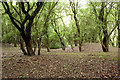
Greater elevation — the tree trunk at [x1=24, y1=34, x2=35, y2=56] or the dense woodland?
the dense woodland

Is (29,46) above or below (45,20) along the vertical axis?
below

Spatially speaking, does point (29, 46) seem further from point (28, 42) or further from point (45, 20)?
point (45, 20)

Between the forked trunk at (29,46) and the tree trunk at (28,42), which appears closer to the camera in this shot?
the tree trunk at (28,42)

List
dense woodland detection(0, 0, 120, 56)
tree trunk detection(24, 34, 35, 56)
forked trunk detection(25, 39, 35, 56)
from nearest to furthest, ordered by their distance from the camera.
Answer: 1. dense woodland detection(0, 0, 120, 56)
2. tree trunk detection(24, 34, 35, 56)
3. forked trunk detection(25, 39, 35, 56)

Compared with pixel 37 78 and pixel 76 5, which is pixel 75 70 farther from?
pixel 76 5

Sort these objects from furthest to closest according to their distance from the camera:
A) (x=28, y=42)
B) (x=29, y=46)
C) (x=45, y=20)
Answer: (x=45, y=20), (x=29, y=46), (x=28, y=42)

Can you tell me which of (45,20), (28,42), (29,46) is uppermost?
(45,20)

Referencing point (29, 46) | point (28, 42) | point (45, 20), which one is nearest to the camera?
point (28, 42)

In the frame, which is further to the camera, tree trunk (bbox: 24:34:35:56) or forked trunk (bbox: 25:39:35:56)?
forked trunk (bbox: 25:39:35:56)

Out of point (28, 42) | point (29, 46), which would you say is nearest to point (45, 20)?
point (28, 42)

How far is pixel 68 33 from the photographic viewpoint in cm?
1466

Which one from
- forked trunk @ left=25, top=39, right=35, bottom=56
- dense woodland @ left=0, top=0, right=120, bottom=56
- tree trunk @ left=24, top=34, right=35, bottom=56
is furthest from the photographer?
forked trunk @ left=25, top=39, right=35, bottom=56

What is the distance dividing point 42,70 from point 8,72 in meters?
1.73

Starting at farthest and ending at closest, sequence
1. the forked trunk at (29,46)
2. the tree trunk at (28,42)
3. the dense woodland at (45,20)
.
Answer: the forked trunk at (29,46), the tree trunk at (28,42), the dense woodland at (45,20)
